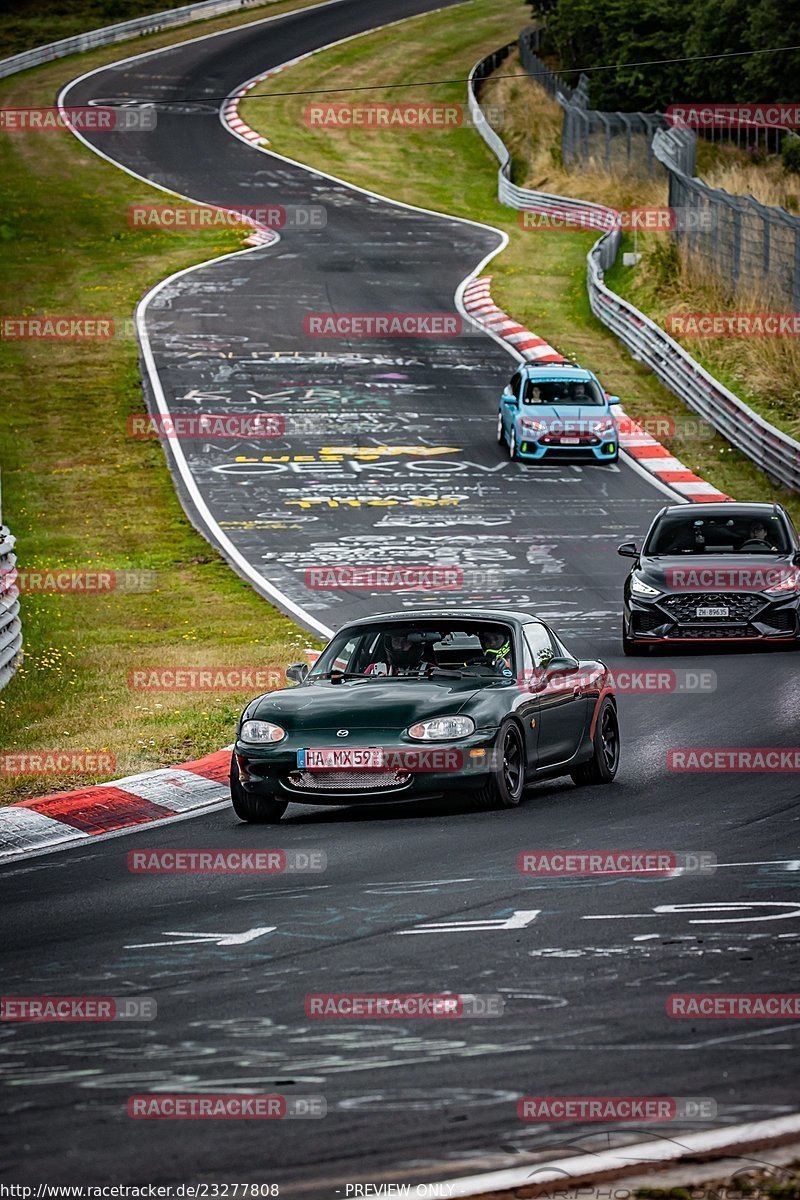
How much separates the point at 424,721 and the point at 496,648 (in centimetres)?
138

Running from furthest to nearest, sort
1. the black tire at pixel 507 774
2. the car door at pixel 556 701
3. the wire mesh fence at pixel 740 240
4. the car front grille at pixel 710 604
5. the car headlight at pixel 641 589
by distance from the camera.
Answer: the wire mesh fence at pixel 740 240 < the car headlight at pixel 641 589 < the car front grille at pixel 710 604 < the car door at pixel 556 701 < the black tire at pixel 507 774

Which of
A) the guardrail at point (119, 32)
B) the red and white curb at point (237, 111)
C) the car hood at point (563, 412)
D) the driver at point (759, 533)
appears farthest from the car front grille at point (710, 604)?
the guardrail at point (119, 32)

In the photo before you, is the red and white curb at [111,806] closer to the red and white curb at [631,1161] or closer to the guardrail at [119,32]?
the red and white curb at [631,1161]

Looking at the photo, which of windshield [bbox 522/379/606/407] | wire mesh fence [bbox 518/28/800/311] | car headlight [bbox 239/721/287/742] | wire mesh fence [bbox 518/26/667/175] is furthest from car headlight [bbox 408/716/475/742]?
wire mesh fence [bbox 518/26/667/175]

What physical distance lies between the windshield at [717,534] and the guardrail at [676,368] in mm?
8485

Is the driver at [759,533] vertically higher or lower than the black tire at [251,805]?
lower

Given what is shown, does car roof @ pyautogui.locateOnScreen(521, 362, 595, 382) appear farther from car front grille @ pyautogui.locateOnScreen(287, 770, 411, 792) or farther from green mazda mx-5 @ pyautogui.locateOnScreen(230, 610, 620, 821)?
car front grille @ pyautogui.locateOnScreen(287, 770, 411, 792)

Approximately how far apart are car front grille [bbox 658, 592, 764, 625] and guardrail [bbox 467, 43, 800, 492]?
9.90 meters

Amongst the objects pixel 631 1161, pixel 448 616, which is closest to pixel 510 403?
pixel 448 616

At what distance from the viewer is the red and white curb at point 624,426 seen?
30.6 meters

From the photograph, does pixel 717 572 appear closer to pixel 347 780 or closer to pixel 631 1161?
pixel 347 780

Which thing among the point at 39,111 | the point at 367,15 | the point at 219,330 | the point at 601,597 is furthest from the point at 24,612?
the point at 367,15

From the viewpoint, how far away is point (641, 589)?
20.0 meters

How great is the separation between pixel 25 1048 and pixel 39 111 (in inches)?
2585
